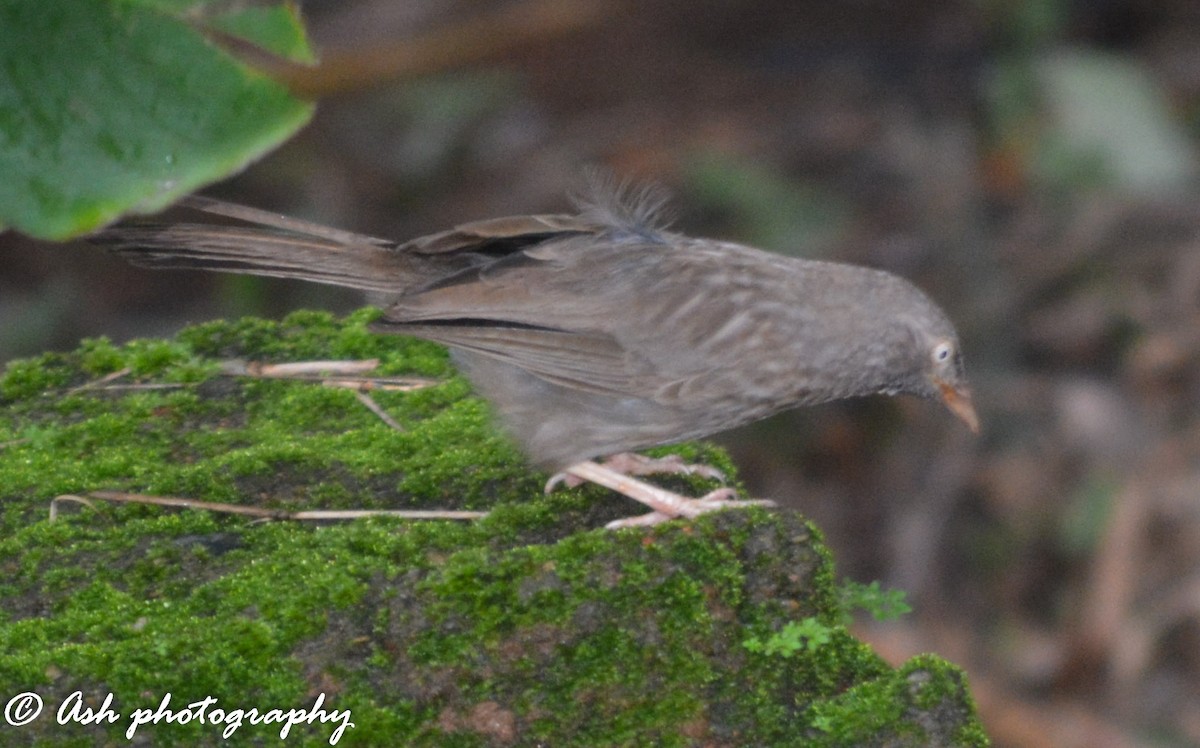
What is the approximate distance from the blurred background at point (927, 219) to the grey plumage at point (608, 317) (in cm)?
297

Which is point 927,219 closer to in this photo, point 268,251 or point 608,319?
point 608,319

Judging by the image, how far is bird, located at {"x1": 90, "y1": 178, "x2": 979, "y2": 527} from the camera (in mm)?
4641

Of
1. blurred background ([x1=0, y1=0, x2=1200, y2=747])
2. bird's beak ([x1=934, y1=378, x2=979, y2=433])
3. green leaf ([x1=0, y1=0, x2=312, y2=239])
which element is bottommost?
green leaf ([x1=0, y1=0, x2=312, y2=239])

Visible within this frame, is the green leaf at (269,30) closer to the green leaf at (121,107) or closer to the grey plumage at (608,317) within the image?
the green leaf at (121,107)

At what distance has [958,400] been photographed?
197 inches

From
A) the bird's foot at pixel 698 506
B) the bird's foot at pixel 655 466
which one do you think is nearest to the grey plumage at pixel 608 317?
the bird's foot at pixel 655 466

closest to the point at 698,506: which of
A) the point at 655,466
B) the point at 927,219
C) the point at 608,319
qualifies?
the point at 655,466

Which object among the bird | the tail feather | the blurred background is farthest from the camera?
the blurred background

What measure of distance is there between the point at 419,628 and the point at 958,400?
2.21 meters

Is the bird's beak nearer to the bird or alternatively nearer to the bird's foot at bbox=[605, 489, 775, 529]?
the bird

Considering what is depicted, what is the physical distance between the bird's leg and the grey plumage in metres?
0.08

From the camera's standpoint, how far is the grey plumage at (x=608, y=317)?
4648mm

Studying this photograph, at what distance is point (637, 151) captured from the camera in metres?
10.1

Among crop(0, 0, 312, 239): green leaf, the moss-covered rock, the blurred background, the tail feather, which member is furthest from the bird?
the blurred background
